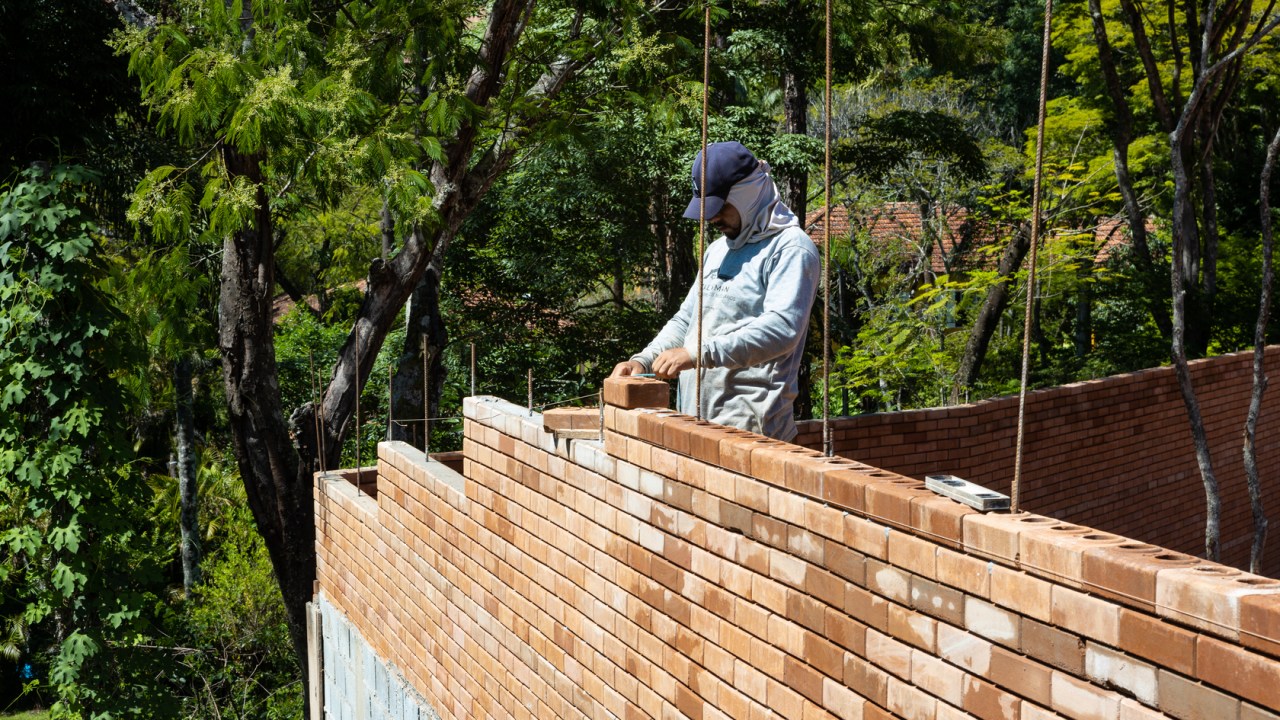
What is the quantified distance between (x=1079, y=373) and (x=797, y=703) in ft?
→ 45.1

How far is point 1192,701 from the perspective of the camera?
6.85 feet

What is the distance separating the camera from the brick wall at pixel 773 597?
86.0 inches

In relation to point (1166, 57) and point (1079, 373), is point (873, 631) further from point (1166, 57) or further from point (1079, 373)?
point (1166, 57)

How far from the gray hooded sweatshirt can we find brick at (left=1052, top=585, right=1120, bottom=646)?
1886mm

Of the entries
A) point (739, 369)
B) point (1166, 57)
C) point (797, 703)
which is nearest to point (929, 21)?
point (1166, 57)

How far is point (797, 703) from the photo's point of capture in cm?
333

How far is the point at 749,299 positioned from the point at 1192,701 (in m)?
2.54

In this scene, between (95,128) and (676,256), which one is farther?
(676,256)

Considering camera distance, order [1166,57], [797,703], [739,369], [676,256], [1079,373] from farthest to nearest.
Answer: [1166,57] → [676,256] → [1079,373] → [739,369] → [797,703]

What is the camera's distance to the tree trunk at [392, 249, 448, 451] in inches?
547

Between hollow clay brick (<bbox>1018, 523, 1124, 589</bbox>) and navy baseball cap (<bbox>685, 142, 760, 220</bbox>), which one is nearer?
hollow clay brick (<bbox>1018, 523, 1124, 589</bbox>)

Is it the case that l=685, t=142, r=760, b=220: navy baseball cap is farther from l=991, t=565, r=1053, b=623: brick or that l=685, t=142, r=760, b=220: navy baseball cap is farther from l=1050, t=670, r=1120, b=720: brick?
l=1050, t=670, r=1120, b=720: brick

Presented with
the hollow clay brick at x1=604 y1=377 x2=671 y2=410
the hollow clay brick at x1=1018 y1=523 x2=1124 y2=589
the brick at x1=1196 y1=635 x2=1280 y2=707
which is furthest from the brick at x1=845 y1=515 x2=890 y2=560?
the hollow clay brick at x1=604 y1=377 x2=671 y2=410

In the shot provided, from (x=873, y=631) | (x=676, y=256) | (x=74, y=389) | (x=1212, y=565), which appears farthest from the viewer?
(x=676, y=256)
